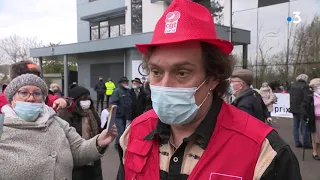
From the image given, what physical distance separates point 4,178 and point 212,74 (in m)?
1.71

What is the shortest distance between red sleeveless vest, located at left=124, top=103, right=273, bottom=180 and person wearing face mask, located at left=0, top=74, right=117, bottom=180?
104 cm

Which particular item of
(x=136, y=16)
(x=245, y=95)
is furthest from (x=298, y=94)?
(x=136, y=16)

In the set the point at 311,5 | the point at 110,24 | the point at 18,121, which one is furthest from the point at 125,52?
the point at 18,121

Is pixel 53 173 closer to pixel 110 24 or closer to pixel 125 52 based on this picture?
pixel 125 52

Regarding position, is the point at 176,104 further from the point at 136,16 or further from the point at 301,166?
the point at 136,16

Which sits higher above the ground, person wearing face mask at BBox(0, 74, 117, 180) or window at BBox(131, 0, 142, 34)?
window at BBox(131, 0, 142, 34)

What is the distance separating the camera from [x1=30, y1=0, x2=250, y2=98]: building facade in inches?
769

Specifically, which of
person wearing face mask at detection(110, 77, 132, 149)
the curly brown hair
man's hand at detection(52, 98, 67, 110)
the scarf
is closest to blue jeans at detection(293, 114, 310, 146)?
person wearing face mask at detection(110, 77, 132, 149)

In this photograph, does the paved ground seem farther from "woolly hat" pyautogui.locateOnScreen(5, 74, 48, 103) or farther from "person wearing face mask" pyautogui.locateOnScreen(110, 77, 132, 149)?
"woolly hat" pyautogui.locateOnScreen(5, 74, 48, 103)

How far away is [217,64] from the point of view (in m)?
1.61

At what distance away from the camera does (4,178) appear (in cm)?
231

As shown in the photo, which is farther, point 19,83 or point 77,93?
point 77,93

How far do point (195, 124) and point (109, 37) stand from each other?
21216mm

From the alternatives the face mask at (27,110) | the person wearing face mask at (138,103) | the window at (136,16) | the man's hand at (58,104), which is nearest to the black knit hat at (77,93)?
the man's hand at (58,104)
